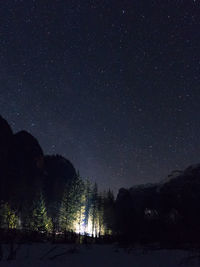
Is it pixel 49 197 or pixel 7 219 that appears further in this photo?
pixel 49 197

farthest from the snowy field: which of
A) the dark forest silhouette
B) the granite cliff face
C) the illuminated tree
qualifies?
the granite cliff face

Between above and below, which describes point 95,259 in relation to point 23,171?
below

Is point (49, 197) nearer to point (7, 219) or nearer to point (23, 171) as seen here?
point (23, 171)

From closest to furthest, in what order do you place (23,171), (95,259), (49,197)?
(95,259) → (23,171) → (49,197)

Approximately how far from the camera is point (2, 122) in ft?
209

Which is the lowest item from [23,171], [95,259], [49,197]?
[95,259]

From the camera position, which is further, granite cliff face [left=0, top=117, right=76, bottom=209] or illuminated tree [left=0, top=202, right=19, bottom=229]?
granite cliff face [left=0, top=117, right=76, bottom=209]

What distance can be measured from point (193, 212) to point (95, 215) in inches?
1477

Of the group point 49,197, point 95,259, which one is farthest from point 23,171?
point 95,259

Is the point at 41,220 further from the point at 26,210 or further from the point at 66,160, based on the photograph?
the point at 66,160

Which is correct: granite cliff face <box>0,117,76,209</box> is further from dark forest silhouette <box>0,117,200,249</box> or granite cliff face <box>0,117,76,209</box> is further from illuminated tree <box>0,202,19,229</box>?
illuminated tree <box>0,202,19,229</box>

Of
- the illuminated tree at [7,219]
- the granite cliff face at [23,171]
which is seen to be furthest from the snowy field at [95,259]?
the granite cliff face at [23,171]

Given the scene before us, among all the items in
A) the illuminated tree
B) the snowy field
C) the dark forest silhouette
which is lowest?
the snowy field

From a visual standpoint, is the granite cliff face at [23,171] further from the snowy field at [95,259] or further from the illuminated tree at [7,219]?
the snowy field at [95,259]
